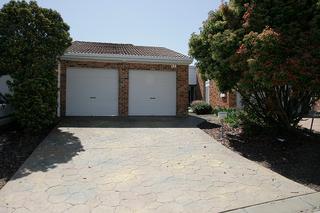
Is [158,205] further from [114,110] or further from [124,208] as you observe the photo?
[114,110]

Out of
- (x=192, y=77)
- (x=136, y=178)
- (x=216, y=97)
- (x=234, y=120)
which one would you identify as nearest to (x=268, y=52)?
Result: (x=136, y=178)

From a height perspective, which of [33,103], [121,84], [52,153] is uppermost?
[121,84]

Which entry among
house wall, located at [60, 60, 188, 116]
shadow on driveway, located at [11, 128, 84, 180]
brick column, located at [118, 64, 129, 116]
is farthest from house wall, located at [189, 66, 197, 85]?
shadow on driveway, located at [11, 128, 84, 180]

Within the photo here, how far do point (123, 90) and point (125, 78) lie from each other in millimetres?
585

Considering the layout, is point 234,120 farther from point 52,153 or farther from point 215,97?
point 215,97

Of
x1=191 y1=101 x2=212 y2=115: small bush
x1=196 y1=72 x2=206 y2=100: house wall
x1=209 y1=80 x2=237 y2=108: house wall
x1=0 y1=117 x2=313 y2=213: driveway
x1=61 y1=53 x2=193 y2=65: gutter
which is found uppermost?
x1=61 y1=53 x2=193 y2=65: gutter

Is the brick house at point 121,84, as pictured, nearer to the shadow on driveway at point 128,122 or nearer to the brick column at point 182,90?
the brick column at point 182,90

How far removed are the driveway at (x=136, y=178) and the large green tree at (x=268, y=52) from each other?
2322mm

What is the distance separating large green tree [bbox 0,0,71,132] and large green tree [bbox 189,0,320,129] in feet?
16.1

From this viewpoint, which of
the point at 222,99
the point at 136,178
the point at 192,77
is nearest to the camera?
the point at 136,178

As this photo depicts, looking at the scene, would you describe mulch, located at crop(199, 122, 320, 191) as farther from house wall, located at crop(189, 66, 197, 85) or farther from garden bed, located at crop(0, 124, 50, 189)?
house wall, located at crop(189, 66, 197, 85)

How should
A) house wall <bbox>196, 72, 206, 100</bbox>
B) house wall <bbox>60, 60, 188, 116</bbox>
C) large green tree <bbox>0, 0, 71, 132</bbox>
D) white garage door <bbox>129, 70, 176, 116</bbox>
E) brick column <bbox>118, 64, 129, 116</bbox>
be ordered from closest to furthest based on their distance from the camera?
1. large green tree <bbox>0, 0, 71, 132</bbox>
2. house wall <bbox>60, 60, 188, 116</bbox>
3. brick column <bbox>118, 64, 129, 116</bbox>
4. white garage door <bbox>129, 70, 176, 116</bbox>
5. house wall <bbox>196, 72, 206, 100</bbox>

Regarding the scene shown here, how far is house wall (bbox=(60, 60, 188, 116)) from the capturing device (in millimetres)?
15023

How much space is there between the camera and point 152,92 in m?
16.1
